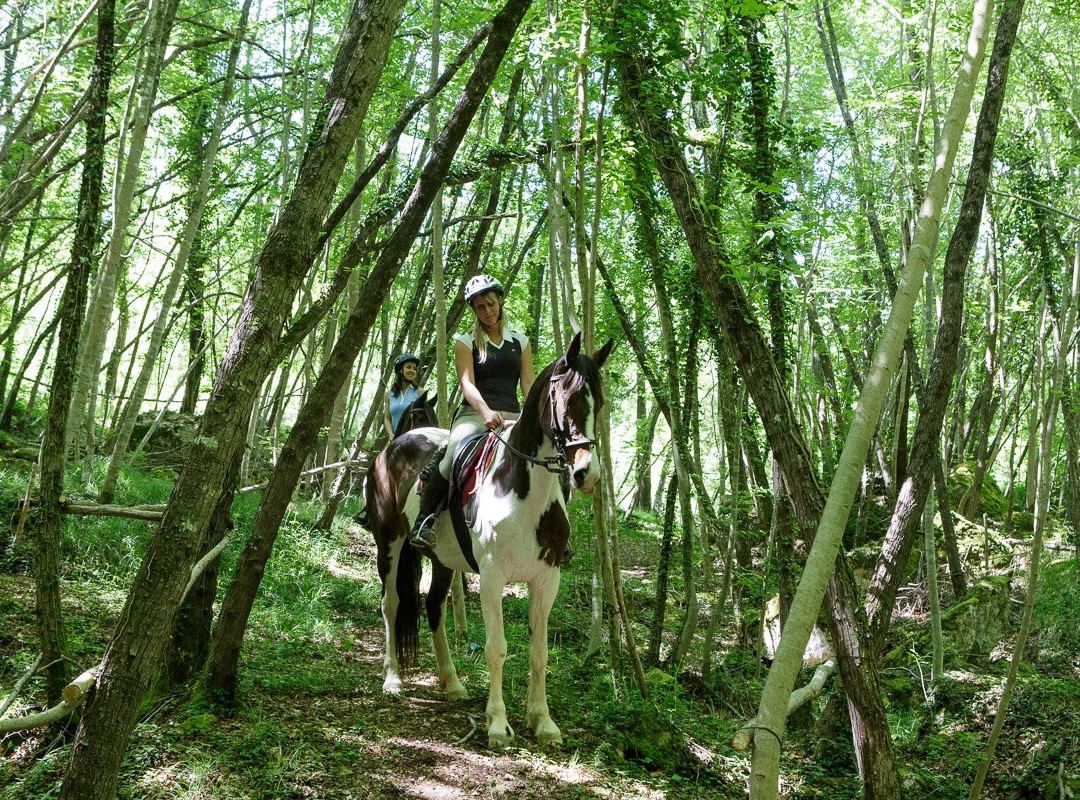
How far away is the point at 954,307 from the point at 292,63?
10.0 m

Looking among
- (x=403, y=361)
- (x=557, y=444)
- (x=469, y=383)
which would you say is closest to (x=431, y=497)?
(x=469, y=383)

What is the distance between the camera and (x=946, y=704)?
323 inches

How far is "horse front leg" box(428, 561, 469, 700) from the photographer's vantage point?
20.6ft

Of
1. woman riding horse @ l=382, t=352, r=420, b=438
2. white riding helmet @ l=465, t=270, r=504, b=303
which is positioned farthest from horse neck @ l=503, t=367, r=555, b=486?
woman riding horse @ l=382, t=352, r=420, b=438

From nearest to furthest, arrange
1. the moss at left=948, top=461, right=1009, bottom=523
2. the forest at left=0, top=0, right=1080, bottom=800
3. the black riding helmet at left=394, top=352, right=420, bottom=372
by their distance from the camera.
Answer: the forest at left=0, top=0, right=1080, bottom=800
the black riding helmet at left=394, top=352, right=420, bottom=372
the moss at left=948, top=461, right=1009, bottom=523

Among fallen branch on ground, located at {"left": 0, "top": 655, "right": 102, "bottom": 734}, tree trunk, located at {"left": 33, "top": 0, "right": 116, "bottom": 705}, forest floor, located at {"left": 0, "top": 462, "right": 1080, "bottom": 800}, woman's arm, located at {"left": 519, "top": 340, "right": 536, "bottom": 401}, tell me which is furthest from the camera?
woman's arm, located at {"left": 519, "top": 340, "right": 536, "bottom": 401}

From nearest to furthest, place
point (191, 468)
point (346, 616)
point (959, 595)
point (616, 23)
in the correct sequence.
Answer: point (191, 468)
point (616, 23)
point (346, 616)
point (959, 595)

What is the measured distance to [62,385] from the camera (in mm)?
4090

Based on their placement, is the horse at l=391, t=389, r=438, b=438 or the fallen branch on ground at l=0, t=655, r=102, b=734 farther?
the horse at l=391, t=389, r=438, b=438

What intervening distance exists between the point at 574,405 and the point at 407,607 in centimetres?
287

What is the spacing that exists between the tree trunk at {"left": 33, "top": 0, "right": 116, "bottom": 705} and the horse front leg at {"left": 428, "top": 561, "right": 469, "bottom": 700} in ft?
9.12

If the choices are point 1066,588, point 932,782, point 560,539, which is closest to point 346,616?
point 560,539

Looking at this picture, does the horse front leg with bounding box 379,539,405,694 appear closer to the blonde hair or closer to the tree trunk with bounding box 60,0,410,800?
the blonde hair

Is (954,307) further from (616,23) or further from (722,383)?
(616,23)
